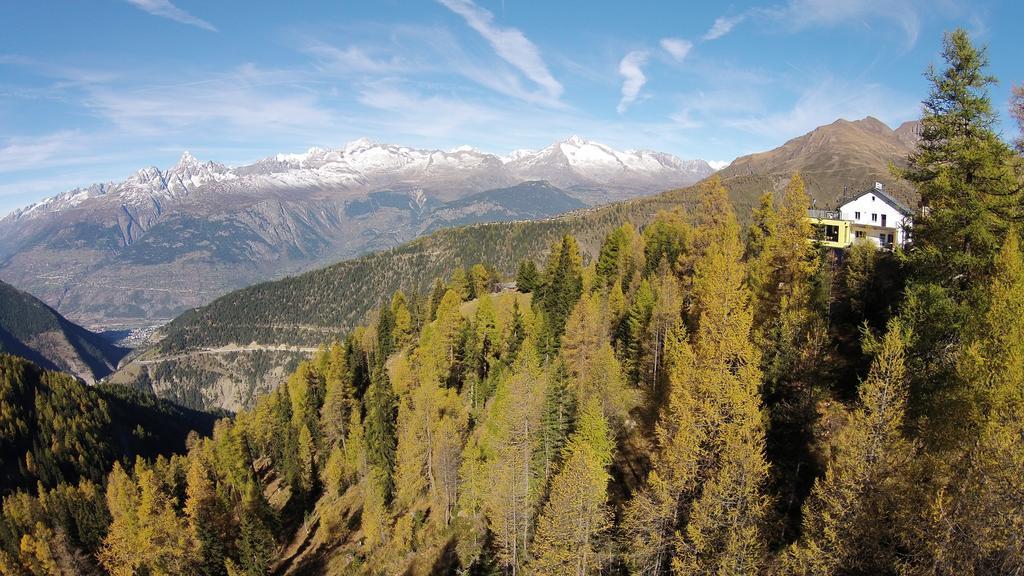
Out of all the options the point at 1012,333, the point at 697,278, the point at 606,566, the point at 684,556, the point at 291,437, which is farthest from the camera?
the point at 291,437

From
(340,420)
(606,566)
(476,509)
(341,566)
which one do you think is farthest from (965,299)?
(340,420)

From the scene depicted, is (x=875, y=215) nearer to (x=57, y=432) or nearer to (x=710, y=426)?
(x=710, y=426)

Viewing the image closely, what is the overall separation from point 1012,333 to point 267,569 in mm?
71652

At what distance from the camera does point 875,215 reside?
65.8m

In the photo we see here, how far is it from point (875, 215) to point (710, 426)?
57.8 m

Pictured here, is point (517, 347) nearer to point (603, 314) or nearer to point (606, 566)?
point (603, 314)

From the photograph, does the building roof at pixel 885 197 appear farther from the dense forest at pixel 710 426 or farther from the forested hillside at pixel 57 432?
the forested hillside at pixel 57 432

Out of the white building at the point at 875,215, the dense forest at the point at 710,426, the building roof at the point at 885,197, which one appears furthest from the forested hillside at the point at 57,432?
the building roof at the point at 885,197

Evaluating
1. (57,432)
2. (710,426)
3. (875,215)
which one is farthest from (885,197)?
(57,432)

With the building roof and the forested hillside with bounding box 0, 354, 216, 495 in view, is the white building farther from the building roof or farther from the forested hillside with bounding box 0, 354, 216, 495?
the forested hillside with bounding box 0, 354, 216, 495

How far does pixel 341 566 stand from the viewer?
59.3 m

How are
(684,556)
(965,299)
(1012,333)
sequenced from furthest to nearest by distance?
(965,299) < (684,556) < (1012,333)

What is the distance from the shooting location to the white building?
6406 centimetres

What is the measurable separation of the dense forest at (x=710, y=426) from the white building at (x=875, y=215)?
631 centimetres
